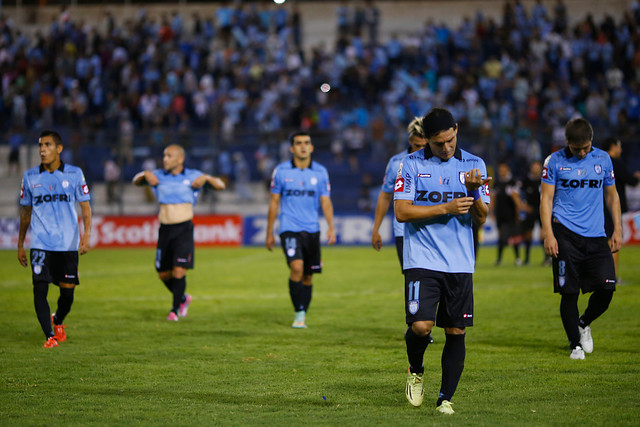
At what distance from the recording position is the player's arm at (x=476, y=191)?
5.44 metres

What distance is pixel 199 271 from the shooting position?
59.7 feet

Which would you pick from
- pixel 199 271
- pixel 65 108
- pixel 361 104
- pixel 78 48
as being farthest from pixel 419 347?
pixel 78 48

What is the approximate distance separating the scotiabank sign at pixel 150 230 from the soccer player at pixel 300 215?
1523 centimetres

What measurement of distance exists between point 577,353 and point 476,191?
3.15 meters

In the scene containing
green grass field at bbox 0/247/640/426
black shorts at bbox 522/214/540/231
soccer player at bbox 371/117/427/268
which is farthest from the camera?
black shorts at bbox 522/214/540/231

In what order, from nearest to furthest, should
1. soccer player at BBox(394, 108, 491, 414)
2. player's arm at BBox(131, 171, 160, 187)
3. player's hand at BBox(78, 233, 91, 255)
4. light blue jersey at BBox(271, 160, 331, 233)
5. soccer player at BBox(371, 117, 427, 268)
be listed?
soccer player at BBox(394, 108, 491, 414), player's hand at BBox(78, 233, 91, 255), soccer player at BBox(371, 117, 427, 268), light blue jersey at BBox(271, 160, 331, 233), player's arm at BBox(131, 171, 160, 187)

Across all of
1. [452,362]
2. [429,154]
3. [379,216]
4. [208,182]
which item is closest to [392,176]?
[379,216]

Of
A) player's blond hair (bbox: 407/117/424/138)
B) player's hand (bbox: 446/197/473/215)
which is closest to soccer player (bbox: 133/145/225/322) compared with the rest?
player's blond hair (bbox: 407/117/424/138)

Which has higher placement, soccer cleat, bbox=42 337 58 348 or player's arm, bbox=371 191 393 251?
player's arm, bbox=371 191 393 251

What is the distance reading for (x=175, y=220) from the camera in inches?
442

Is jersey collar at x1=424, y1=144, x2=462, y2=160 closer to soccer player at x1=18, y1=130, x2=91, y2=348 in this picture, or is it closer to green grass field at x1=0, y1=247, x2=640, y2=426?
green grass field at x1=0, y1=247, x2=640, y2=426

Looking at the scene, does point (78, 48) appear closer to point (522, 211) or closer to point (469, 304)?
point (522, 211)

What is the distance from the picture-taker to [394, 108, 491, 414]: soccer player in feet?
19.2

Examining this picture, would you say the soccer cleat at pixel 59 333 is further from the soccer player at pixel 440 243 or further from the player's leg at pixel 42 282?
the soccer player at pixel 440 243
